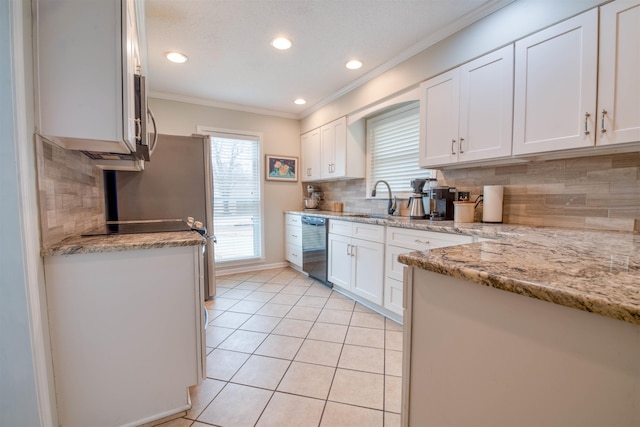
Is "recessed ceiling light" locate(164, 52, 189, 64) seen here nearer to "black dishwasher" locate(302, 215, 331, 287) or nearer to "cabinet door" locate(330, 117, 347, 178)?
"cabinet door" locate(330, 117, 347, 178)

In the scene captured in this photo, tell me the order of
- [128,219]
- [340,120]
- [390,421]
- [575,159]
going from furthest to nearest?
[340,120] < [128,219] < [575,159] < [390,421]

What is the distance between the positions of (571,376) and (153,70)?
3.73 m

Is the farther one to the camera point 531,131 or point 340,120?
point 340,120

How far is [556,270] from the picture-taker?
0.63 meters

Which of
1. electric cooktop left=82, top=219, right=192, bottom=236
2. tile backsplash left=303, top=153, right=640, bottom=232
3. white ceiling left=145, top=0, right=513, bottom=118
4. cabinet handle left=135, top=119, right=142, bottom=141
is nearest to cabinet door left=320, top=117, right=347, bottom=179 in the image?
white ceiling left=145, top=0, right=513, bottom=118

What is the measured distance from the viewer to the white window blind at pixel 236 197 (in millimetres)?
3824

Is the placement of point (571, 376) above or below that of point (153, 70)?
below

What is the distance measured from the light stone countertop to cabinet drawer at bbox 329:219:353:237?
1845mm

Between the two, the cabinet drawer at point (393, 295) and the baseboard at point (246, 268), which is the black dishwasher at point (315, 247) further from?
the cabinet drawer at point (393, 295)

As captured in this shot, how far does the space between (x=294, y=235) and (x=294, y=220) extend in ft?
0.74

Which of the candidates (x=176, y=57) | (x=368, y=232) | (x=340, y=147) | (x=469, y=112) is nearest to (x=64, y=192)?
(x=176, y=57)

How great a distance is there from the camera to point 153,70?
9.36 ft

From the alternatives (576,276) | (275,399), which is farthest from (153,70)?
(576,276)

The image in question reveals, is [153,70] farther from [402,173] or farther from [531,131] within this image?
[531,131]
